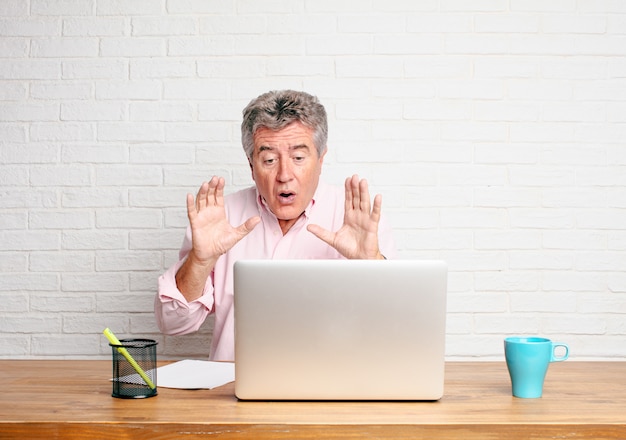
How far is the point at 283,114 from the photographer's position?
7.95ft

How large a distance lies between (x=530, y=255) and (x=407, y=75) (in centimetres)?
89

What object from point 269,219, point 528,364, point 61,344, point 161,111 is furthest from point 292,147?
point 61,344

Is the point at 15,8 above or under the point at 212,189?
above

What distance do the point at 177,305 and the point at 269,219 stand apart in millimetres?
479

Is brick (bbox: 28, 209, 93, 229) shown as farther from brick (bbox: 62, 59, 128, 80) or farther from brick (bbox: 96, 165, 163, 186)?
brick (bbox: 62, 59, 128, 80)

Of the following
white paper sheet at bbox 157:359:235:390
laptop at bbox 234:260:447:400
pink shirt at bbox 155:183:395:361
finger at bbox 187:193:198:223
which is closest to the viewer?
laptop at bbox 234:260:447:400

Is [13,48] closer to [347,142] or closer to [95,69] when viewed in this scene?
[95,69]

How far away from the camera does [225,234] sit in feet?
7.25

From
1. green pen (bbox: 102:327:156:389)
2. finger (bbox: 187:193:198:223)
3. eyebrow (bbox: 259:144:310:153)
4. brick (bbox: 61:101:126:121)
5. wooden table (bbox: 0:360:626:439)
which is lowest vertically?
wooden table (bbox: 0:360:626:439)

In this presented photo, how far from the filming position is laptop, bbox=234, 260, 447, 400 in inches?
55.2

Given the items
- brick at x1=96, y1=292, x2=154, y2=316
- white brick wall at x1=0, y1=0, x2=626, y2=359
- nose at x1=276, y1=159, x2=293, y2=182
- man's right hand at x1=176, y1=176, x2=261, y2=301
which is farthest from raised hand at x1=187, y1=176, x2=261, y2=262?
brick at x1=96, y1=292, x2=154, y2=316

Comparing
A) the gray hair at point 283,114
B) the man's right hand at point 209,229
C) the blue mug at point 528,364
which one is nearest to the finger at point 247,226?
the man's right hand at point 209,229

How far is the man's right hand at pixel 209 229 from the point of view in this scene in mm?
2166

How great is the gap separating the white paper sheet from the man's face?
0.74m
